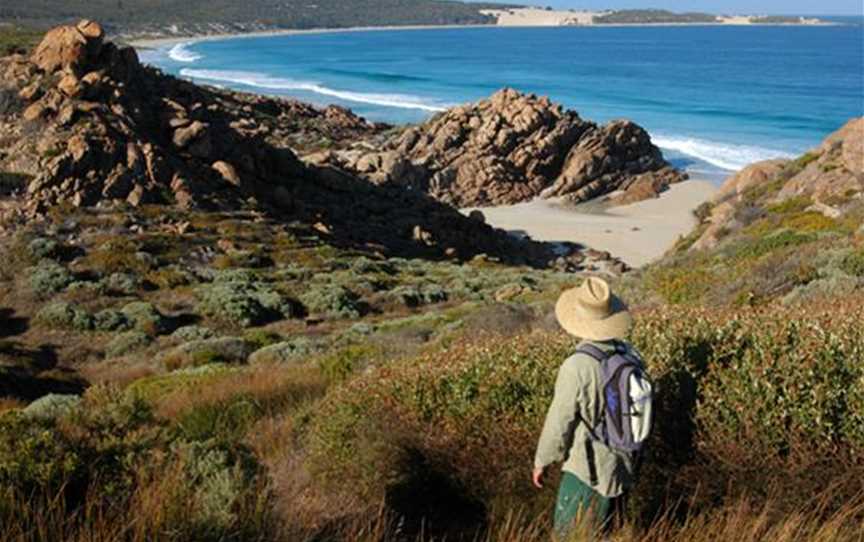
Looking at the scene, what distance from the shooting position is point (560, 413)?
451cm

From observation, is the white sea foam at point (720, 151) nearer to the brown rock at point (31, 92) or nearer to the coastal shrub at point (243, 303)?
the coastal shrub at point (243, 303)

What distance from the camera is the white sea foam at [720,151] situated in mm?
59763

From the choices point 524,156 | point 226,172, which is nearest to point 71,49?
point 226,172

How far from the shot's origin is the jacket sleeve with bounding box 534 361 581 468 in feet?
14.7

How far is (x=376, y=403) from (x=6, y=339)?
1384 cm

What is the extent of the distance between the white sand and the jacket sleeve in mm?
33883

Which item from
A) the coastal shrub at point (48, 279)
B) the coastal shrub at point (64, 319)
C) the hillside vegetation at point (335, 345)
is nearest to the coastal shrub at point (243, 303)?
the hillside vegetation at point (335, 345)

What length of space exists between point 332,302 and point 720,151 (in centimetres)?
5122

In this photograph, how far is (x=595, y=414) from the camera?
4.50 metres

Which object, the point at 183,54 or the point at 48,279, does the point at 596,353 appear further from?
the point at 183,54

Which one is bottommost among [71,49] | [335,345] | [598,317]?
[335,345]

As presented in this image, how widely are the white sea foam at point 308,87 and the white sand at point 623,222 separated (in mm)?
39541

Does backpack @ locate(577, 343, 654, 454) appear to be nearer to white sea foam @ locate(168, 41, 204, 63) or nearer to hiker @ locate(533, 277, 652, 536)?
hiker @ locate(533, 277, 652, 536)

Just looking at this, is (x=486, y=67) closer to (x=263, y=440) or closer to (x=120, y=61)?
(x=120, y=61)
